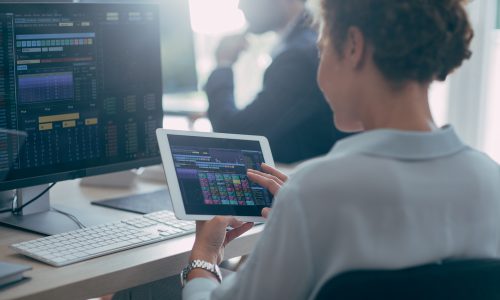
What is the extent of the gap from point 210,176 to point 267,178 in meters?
0.11

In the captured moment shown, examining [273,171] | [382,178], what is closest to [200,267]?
[273,171]

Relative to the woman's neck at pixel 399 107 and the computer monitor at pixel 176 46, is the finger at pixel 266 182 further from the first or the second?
the computer monitor at pixel 176 46

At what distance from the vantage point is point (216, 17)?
3.96 m

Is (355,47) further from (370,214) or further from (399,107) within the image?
(370,214)

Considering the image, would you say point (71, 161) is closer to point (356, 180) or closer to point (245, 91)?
point (356, 180)

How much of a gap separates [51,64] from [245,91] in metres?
2.48

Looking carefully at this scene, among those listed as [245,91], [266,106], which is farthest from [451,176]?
[245,91]

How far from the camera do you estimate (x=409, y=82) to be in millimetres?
1082

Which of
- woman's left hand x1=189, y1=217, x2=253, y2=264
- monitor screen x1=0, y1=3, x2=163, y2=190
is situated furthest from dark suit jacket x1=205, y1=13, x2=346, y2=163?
woman's left hand x1=189, y1=217, x2=253, y2=264

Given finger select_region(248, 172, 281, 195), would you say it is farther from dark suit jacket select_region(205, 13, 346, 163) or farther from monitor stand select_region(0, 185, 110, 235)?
dark suit jacket select_region(205, 13, 346, 163)

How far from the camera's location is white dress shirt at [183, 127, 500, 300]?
1.00 meters

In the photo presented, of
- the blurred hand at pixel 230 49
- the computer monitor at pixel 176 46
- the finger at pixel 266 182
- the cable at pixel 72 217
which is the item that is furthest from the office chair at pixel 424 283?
the blurred hand at pixel 230 49

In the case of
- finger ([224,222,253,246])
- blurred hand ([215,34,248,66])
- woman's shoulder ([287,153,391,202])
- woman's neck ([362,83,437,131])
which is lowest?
finger ([224,222,253,246])

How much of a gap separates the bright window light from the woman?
2.78 meters
